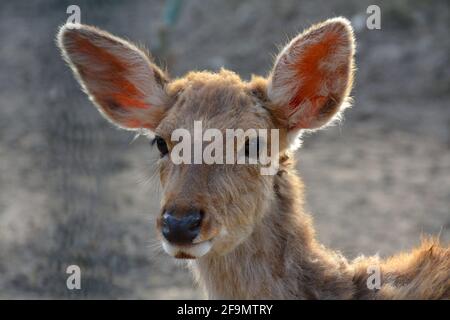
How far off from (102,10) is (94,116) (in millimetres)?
1563

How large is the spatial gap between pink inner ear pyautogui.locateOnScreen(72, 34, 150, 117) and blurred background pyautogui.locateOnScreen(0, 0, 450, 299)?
2.27m

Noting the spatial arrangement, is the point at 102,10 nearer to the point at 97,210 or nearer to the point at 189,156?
the point at 97,210

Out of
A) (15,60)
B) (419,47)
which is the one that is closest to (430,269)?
(419,47)

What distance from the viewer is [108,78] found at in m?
5.87

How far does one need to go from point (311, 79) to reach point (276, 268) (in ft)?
3.76

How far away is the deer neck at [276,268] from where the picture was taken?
16.7 ft

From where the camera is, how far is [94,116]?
11484 millimetres

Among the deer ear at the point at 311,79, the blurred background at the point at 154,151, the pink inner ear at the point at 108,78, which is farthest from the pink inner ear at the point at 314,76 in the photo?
the blurred background at the point at 154,151

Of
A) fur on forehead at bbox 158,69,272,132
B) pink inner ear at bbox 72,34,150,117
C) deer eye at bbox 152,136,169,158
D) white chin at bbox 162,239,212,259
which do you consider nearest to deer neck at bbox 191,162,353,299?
white chin at bbox 162,239,212,259

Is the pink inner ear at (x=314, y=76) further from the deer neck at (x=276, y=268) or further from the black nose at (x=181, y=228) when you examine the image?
the black nose at (x=181, y=228)

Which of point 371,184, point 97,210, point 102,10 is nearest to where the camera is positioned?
point 97,210

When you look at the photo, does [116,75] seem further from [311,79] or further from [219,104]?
[311,79]

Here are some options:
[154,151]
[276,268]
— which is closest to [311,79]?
[276,268]

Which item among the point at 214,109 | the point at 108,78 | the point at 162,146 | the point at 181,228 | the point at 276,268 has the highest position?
the point at 108,78
